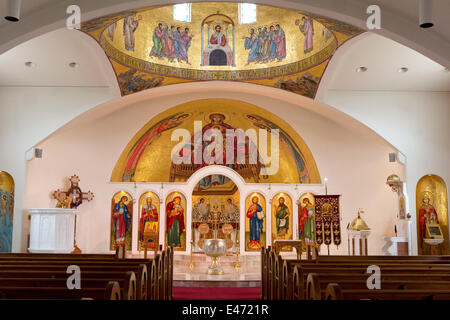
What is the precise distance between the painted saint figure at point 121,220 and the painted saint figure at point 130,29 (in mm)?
5145

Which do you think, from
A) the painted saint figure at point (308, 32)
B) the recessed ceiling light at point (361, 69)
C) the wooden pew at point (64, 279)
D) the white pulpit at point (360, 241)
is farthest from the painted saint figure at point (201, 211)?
the wooden pew at point (64, 279)

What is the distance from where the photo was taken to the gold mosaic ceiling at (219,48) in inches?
465

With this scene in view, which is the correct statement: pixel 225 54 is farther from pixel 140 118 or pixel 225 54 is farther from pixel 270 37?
pixel 140 118

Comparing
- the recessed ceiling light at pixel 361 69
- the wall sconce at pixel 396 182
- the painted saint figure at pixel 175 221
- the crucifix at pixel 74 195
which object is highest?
the recessed ceiling light at pixel 361 69

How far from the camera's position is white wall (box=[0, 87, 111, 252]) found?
1169cm

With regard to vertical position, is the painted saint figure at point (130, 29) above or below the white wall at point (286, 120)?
above

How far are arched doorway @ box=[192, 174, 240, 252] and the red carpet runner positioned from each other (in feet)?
19.9

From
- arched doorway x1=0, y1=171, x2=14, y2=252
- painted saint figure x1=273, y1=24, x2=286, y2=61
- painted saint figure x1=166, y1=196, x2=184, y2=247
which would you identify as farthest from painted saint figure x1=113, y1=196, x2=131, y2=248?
painted saint figure x1=273, y1=24, x2=286, y2=61

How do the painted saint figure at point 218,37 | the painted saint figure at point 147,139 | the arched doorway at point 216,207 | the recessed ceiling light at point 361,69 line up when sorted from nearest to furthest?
1. the recessed ceiling light at point 361,69
2. the painted saint figure at point 218,37
3. the painted saint figure at point 147,139
4. the arched doorway at point 216,207

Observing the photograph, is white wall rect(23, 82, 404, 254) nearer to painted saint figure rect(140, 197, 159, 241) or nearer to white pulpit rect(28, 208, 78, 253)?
painted saint figure rect(140, 197, 159, 241)

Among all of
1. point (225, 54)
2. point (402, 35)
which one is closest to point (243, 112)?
point (225, 54)

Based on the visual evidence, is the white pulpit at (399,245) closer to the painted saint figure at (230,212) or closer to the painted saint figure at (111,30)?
the painted saint figure at (230,212)

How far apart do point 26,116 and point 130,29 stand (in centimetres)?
365

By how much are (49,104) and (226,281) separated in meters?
6.77
